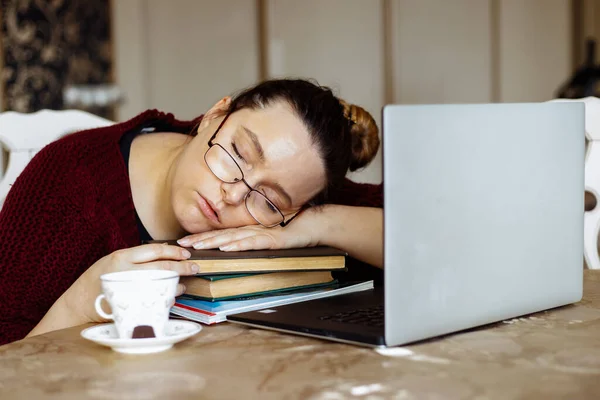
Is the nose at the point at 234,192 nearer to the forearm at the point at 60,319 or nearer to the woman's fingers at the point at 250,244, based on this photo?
the woman's fingers at the point at 250,244

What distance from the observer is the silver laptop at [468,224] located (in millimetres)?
694

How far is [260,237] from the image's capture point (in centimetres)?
110

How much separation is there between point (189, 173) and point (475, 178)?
0.60 m

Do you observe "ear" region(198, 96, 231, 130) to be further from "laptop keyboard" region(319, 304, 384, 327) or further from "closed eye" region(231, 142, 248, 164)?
"laptop keyboard" region(319, 304, 384, 327)

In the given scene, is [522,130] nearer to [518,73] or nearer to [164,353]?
[164,353]

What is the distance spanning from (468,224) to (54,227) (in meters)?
0.69

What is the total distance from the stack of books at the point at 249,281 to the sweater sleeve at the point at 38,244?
Result: 0.28 m

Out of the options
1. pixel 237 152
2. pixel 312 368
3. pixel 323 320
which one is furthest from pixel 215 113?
pixel 312 368

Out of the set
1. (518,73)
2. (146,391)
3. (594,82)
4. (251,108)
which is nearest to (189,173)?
(251,108)

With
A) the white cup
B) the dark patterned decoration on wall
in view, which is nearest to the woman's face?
the white cup

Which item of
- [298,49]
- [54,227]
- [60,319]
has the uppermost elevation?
[298,49]

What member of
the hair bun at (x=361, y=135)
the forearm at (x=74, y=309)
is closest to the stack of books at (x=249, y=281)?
the forearm at (x=74, y=309)

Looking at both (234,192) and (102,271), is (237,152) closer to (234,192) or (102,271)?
(234,192)

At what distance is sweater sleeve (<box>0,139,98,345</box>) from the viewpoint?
1.14m
